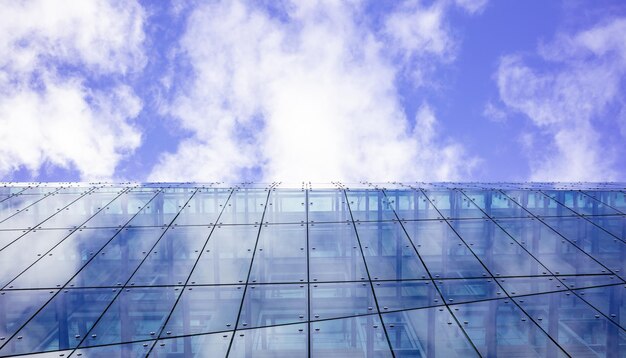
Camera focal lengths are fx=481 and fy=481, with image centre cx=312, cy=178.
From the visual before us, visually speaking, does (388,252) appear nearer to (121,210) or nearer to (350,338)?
(350,338)

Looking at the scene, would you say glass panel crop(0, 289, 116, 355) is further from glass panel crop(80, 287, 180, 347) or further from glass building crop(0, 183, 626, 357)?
glass panel crop(80, 287, 180, 347)

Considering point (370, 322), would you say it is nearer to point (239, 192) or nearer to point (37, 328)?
point (37, 328)

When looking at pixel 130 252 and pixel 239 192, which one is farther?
pixel 239 192

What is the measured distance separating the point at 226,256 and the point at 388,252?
135 inches

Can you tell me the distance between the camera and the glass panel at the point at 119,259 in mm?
9172

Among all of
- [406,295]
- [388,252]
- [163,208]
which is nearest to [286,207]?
[163,208]

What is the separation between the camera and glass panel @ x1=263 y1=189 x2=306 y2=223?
1199 cm

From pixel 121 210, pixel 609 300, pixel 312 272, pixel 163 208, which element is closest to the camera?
pixel 609 300

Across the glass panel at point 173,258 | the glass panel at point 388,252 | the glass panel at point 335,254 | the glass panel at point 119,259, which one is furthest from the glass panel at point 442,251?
the glass panel at point 119,259

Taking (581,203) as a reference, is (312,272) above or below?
below

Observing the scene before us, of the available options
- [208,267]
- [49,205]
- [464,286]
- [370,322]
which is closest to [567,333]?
[464,286]

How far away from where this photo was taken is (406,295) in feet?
28.2

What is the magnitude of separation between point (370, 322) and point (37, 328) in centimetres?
542

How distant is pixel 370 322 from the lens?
7840 mm
